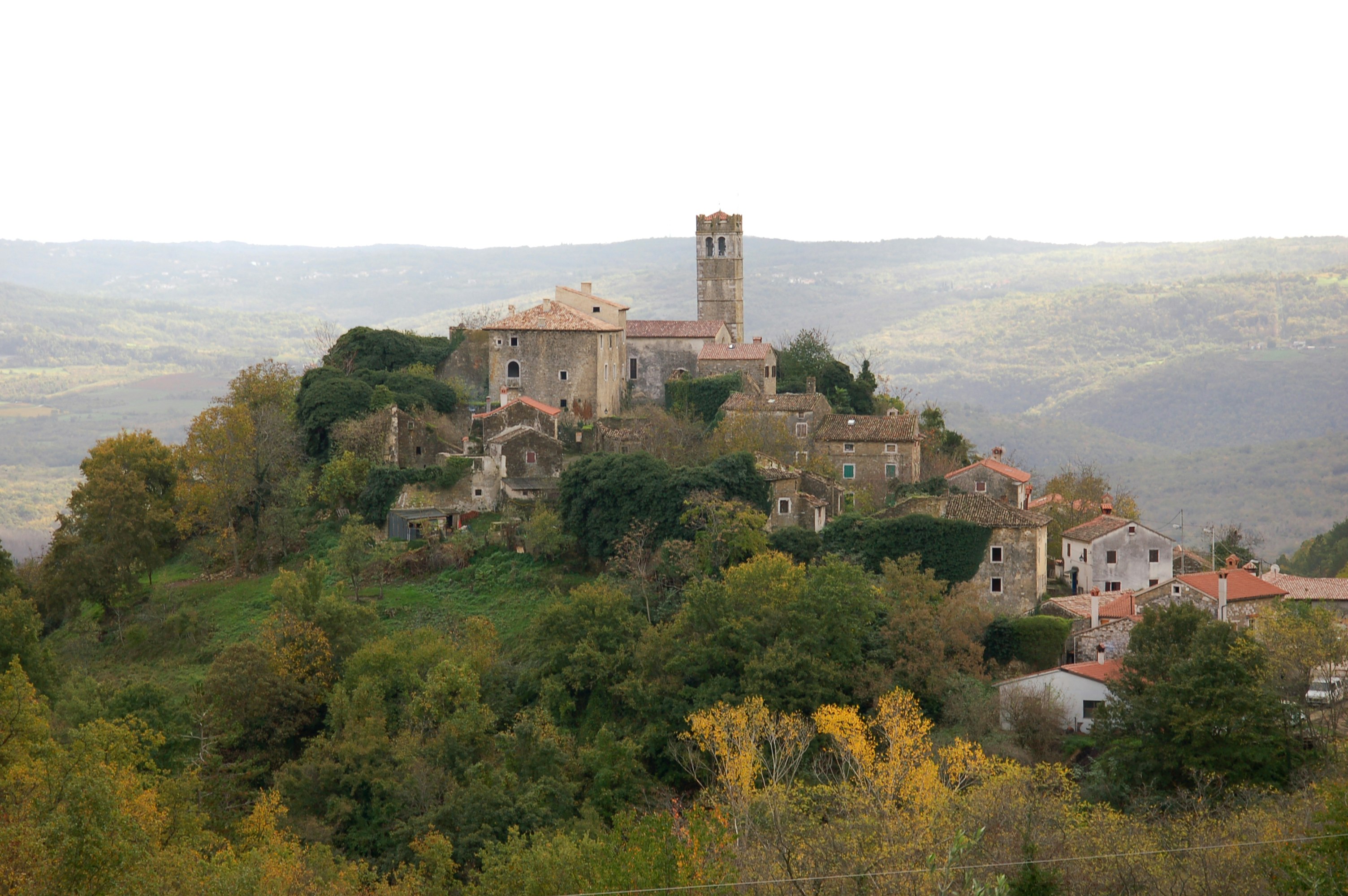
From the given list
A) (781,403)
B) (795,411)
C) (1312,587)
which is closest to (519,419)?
(781,403)

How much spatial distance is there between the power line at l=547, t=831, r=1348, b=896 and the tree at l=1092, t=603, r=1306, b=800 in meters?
6.11

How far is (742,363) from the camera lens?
2298 inches

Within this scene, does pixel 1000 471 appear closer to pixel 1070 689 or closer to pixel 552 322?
pixel 1070 689

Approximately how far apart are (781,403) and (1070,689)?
18.6 metres

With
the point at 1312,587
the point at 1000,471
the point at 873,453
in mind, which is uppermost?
the point at 873,453

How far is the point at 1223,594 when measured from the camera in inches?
1620

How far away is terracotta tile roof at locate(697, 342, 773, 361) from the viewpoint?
58312mm

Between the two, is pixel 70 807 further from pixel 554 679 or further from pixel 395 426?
pixel 395 426

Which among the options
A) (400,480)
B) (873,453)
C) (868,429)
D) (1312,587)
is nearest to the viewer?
(1312,587)

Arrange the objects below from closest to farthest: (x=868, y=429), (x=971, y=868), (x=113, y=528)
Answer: (x=971, y=868) → (x=113, y=528) → (x=868, y=429)

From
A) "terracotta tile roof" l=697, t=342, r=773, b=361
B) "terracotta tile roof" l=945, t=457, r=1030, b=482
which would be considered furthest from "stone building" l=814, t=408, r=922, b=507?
"terracotta tile roof" l=697, t=342, r=773, b=361

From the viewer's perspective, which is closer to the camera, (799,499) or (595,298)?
(799,499)

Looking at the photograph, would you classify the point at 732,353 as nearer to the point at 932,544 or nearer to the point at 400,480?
the point at 400,480

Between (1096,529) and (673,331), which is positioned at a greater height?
(673,331)
